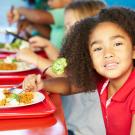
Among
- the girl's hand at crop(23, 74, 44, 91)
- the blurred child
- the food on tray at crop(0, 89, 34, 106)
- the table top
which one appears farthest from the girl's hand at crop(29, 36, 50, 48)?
the table top

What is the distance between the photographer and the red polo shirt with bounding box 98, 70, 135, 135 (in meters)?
1.04

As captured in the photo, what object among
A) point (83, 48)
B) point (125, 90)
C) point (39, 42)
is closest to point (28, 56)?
point (39, 42)

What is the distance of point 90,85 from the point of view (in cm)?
124

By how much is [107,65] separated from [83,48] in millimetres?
178

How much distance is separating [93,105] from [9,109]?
0.36 m

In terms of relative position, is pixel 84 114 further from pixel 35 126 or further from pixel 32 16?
pixel 32 16

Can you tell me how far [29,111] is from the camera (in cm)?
87

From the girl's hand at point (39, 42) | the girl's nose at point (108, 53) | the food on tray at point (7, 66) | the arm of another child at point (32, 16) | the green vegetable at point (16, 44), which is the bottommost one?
the food on tray at point (7, 66)

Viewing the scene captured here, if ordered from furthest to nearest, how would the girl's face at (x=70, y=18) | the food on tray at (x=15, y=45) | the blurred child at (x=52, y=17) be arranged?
the blurred child at (x=52, y=17) → the food on tray at (x=15, y=45) → the girl's face at (x=70, y=18)

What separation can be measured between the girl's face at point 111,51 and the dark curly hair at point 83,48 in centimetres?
5

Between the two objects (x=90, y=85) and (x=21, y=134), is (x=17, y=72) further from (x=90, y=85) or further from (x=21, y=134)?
(x=21, y=134)

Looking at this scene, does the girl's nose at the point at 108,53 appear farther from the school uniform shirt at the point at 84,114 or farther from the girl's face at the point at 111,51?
the school uniform shirt at the point at 84,114

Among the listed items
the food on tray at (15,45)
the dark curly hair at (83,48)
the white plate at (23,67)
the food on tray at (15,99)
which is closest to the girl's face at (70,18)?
the food on tray at (15,45)

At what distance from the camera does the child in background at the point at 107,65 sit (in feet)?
3.49
